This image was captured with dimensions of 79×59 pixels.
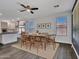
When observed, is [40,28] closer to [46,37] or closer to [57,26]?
[57,26]

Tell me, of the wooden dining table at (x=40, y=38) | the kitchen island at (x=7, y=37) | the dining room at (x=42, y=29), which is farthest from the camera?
the kitchen island at (x=7, y=37)

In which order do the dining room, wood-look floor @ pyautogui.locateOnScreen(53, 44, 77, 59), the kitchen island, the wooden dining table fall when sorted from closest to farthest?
wood-look floor @ pyautogui.locateOnScreen(53, 44, 77, 59) → the dining room → the wooden dining table → the kitchen island

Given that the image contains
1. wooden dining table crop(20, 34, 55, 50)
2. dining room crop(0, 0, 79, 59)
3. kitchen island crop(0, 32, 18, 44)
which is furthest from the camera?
kitchen island crop(0, 32, 18, 44)

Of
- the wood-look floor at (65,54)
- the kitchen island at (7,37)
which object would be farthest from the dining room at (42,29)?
the wood-look floor at (65,54)

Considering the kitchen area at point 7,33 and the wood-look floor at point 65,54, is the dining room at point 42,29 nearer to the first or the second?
the kitchen area at point 7,33

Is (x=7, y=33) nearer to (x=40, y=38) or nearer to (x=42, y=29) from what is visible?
(x=40, y=38)

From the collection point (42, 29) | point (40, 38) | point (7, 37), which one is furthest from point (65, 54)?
point (7, 37)

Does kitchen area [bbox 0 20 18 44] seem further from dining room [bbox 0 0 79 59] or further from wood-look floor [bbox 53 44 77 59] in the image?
wood-look floor [bbox 53 44 77 59]

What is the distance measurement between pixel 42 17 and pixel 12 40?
3882 millimetres

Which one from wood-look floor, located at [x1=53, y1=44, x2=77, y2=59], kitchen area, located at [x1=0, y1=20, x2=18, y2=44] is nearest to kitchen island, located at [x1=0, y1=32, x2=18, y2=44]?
kitchen area, located at [x1=0, y1=20, x2=18, y2=44]

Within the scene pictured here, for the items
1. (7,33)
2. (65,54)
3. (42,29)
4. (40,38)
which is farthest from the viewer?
(42,29)

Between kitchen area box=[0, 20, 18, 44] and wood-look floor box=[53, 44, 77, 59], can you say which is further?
kitchen area box=[0, 20, 18, 44]

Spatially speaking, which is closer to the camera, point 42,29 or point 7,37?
point 7,37

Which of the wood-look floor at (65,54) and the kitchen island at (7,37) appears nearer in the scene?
the wood-look floor at (65,54)
